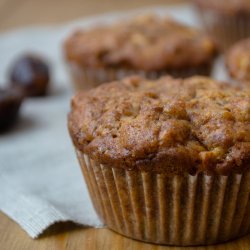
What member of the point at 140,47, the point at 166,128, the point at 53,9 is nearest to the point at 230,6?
the point at 140,47

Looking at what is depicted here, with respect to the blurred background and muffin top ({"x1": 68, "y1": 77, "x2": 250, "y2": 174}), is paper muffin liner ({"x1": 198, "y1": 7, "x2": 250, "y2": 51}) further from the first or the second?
muffin top ({"x1": 68, "y1": 77, "x2": 250, "y2": 174})

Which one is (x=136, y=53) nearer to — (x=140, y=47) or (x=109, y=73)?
(x=140, y=47)

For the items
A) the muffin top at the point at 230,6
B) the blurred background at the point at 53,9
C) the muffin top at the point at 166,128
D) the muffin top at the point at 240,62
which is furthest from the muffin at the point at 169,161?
the blurred background at the point at 53,9

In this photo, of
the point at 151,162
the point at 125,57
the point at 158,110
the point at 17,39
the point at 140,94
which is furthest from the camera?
the point at 17,39

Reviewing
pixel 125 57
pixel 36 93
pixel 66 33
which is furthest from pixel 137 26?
pixel 66 33

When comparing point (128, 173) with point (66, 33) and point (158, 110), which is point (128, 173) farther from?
point (66, 33)
